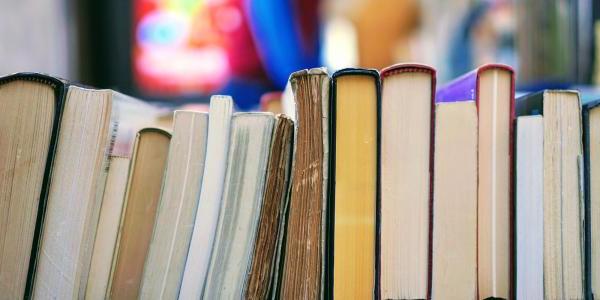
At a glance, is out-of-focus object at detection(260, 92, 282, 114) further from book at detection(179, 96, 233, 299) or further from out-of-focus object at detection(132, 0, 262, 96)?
out-of-focus object at detection(132, 0, 262, 96)

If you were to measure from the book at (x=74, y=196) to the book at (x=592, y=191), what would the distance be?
41 cm

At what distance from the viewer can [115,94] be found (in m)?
0.52

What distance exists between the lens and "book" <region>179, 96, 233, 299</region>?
50 cm

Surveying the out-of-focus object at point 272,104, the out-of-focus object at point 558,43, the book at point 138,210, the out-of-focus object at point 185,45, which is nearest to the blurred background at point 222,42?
the out-of-focus object at point 185,45

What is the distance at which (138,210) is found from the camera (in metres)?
0.53

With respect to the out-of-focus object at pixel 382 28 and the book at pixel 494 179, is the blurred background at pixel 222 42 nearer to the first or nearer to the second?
the out-of-focus object at pixel 382 28

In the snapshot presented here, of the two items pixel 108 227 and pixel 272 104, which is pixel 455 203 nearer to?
pixel 108 227

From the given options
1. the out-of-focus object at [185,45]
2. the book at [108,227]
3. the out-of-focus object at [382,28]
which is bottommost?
the book at [108,227]

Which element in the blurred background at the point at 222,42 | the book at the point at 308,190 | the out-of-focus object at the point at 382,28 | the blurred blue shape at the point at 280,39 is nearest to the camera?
the book at the point at 308,190

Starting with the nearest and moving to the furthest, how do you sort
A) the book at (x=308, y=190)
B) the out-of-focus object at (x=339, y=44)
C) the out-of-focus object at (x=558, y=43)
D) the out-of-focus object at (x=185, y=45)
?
the book at (x=308, y=190) → the out-of-focus object at (x=558, y=43) → the out-of-focus object at (x=185, y=45) → the out-of-focus object at (x=339, y=44)

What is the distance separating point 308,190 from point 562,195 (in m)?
0.22

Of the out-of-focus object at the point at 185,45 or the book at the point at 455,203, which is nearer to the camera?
the book at the point at 455,203

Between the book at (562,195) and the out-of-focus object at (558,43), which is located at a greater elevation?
the out-of-focus object at (558,43)

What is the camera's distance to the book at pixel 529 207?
19.4 inches
